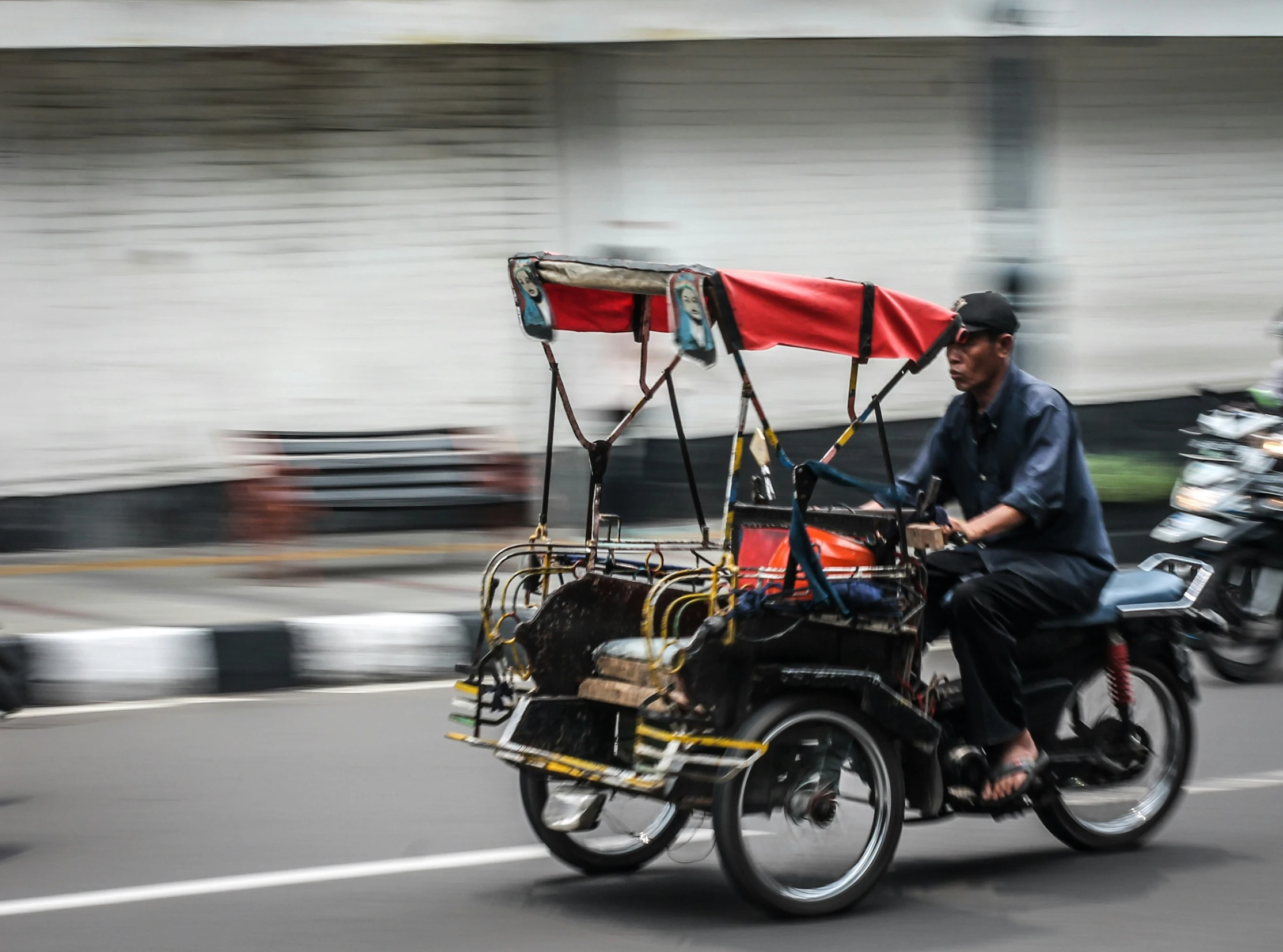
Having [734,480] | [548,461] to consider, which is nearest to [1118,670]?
[734,480]

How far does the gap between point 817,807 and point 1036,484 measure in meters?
1.05

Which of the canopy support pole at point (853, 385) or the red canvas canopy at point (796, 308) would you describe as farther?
the canopy support pole at point (853, 385)

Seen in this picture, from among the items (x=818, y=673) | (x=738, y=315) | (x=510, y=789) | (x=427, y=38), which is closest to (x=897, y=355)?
(x=738, y=315)

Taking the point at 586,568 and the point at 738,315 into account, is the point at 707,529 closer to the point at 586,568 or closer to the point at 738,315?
the point at 586,568

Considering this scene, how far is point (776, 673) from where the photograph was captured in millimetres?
4105

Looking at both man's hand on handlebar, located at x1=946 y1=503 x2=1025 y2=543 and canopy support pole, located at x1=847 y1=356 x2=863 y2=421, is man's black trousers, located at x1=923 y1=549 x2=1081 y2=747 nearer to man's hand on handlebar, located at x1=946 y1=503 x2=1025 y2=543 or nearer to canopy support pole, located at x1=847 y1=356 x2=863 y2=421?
man's hand on handlebar, located at x1=946 y1=503 x2=1025 y2=543

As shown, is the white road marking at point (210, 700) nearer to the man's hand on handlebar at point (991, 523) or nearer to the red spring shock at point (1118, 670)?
the red spring shock at point (1118, 670)

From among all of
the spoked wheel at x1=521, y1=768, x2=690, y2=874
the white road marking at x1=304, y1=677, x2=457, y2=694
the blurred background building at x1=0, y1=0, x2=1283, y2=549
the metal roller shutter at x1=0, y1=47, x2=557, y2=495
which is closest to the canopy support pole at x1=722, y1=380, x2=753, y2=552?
the spoked wheel at x1=521, y1=768, x2=690, y2=874

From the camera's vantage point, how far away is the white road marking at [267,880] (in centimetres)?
446

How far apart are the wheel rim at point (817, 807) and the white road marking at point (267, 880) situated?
962 mm

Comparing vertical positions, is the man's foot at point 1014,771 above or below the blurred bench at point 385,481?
below

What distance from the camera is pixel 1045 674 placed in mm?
4680

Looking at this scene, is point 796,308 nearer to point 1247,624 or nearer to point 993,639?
point 993,639

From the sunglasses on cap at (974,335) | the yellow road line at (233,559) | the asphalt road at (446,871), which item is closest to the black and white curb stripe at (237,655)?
the asphalt road at (446,871)
